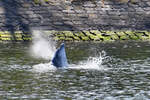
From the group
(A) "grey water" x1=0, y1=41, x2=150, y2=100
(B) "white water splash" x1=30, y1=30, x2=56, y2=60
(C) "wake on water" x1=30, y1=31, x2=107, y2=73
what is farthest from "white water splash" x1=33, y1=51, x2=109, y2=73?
(B) "white water splash" x1=30, y1=30, x2=56, y2=60

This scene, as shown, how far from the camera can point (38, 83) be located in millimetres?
19719

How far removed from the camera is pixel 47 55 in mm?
29438

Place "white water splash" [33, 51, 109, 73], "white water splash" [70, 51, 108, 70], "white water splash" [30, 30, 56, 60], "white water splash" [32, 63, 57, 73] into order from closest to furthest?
"white water splash" [32, 63, 57, 73]
"white water splash" [33, 51, 109, 73]
"white water splash" [70, 51, 108, 70]
"white water splash" [30, 30, 56, 60]

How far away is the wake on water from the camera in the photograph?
23.8 meters

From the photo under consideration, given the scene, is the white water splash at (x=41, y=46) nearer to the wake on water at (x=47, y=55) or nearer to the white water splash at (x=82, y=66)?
the wake on water at (x=47, y=55)

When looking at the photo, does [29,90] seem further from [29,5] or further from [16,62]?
[29,5]

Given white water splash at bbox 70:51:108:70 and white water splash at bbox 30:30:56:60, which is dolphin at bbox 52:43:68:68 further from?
white water splash at bbox 30:30:56:60

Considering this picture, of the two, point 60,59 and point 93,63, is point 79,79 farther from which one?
point 93,63

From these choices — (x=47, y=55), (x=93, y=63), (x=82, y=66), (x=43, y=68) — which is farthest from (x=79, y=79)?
(x=47, y=55)

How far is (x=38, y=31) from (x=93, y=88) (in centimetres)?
1981

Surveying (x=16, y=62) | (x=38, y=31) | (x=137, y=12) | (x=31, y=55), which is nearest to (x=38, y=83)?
(x=16, y=62)

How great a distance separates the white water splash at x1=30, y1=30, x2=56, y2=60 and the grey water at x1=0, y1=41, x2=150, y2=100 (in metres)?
0.74

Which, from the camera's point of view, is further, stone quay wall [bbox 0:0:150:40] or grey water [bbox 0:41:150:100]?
stone quay wall [bbox 0:0:150:40]

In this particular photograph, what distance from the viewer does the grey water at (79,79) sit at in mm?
17531
